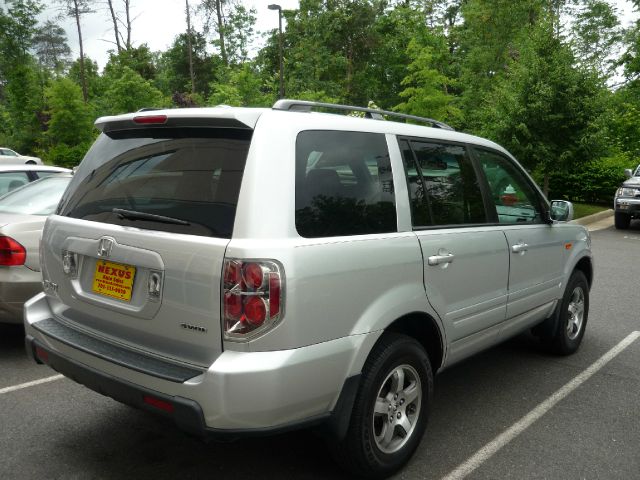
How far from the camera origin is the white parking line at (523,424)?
3074 mm

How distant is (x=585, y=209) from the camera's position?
17406mm

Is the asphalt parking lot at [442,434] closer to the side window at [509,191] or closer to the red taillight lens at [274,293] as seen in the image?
the red taillight lens at [274,293]

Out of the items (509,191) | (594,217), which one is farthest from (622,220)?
(509,191)

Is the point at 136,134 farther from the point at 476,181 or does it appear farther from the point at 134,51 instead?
the point at 134,51

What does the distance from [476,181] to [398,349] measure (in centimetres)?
143

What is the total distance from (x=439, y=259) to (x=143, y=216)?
5.06 feet

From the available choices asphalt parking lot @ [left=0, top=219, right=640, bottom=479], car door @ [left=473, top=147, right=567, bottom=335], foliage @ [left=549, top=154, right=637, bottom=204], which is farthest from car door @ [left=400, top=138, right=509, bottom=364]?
foliage @ [left=549, top=154, right=637, bottom=204]

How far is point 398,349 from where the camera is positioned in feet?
9.27

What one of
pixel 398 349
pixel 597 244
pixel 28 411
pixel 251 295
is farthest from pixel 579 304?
pixel 597 244

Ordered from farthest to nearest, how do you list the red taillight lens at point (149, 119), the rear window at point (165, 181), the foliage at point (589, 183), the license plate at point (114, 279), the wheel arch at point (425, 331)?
1. the foliage at point (589, 183)
2. the wheel arch at point (425, 331)
3. the red taillight lens at point (149, 119)
4. the license plate at point (114, 279)
5. the rear window at point (165, 181)

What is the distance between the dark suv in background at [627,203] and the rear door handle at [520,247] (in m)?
11.7

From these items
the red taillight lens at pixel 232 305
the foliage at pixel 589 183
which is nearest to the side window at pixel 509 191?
the red taillight lens at pixel 232 305

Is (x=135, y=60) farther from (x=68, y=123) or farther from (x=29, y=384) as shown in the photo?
(x=29, y=384)

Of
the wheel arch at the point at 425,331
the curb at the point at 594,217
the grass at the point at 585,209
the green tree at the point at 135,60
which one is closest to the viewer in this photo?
the wheel arch at the point at 425,331
